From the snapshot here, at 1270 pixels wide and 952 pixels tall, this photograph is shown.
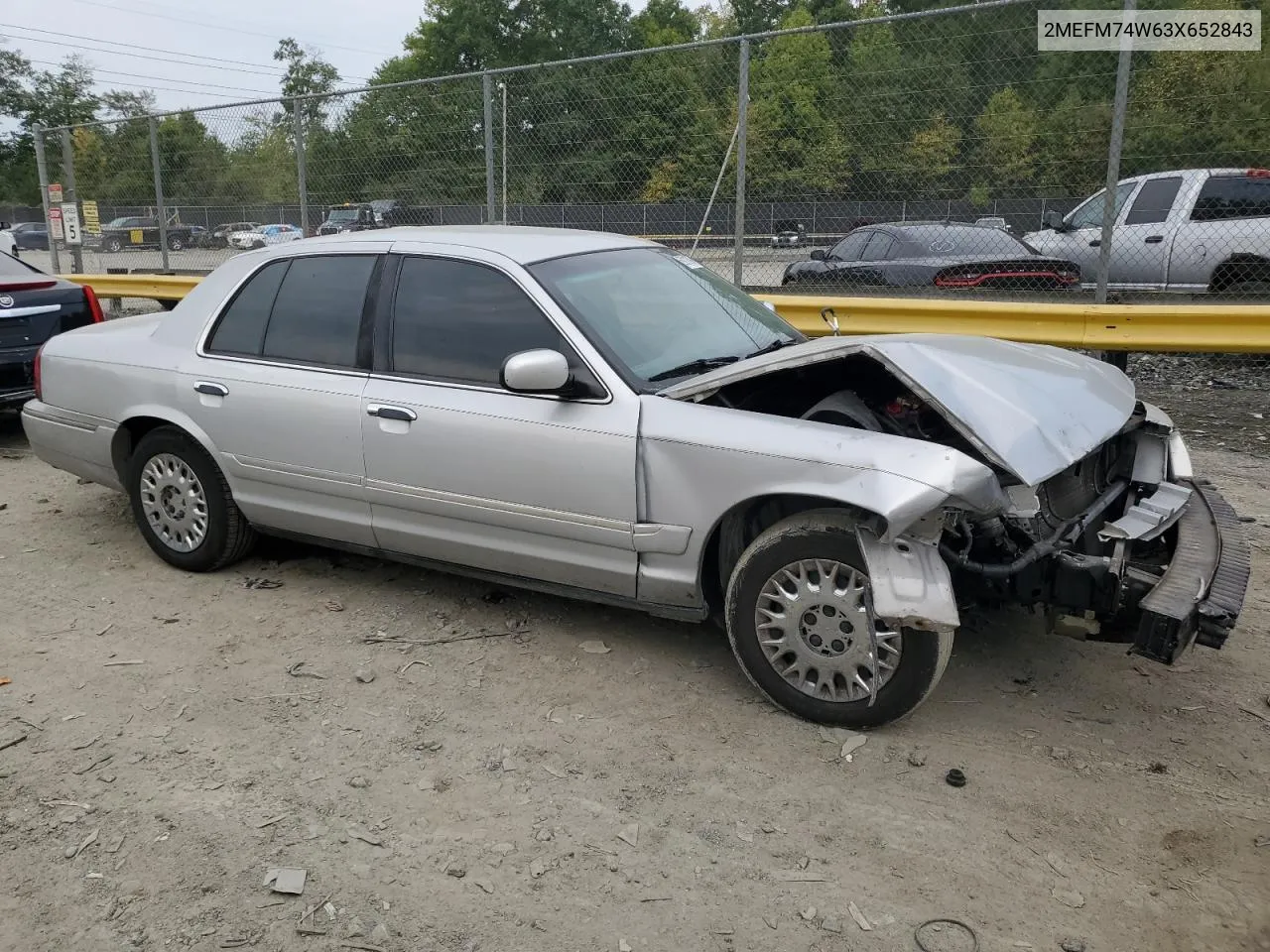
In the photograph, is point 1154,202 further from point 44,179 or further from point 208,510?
point 44,179

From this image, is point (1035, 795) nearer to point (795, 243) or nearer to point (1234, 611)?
point (1234, 611)

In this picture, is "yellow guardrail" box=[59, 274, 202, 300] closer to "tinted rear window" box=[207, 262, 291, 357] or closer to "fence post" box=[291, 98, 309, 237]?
"fence post" box=[291, 98, 309, 237]

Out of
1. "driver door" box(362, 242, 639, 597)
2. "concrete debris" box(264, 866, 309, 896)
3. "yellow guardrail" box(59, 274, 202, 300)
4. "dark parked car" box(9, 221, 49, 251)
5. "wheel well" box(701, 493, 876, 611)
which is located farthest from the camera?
"dark parked car" box(9, 221, 49, 251)

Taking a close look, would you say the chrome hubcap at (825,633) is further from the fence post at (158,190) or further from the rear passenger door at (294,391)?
the fence post at (158,190)

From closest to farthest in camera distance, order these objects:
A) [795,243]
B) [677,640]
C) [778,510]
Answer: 1. [778,510]
2. [677,640]
3. [795,243]

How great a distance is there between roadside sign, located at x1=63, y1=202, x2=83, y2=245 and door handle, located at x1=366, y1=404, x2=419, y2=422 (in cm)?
1185

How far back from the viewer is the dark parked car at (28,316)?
735cm

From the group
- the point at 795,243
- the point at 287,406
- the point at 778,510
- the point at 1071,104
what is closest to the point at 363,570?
the point at 287,406

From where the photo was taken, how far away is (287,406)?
4.53m

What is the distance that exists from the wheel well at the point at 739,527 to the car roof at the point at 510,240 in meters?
1.36

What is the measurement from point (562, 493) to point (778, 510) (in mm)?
795

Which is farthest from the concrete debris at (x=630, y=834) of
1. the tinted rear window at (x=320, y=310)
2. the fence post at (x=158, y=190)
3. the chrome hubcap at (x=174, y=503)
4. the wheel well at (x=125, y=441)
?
the fence post at (x=158, y=190)

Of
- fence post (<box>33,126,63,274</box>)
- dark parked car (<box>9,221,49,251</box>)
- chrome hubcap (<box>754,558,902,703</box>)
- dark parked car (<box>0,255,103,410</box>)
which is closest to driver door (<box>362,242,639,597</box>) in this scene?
chrome hubcap (<box>754,558,902,703</box>)

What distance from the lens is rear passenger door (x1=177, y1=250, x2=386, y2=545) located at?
444 cm
